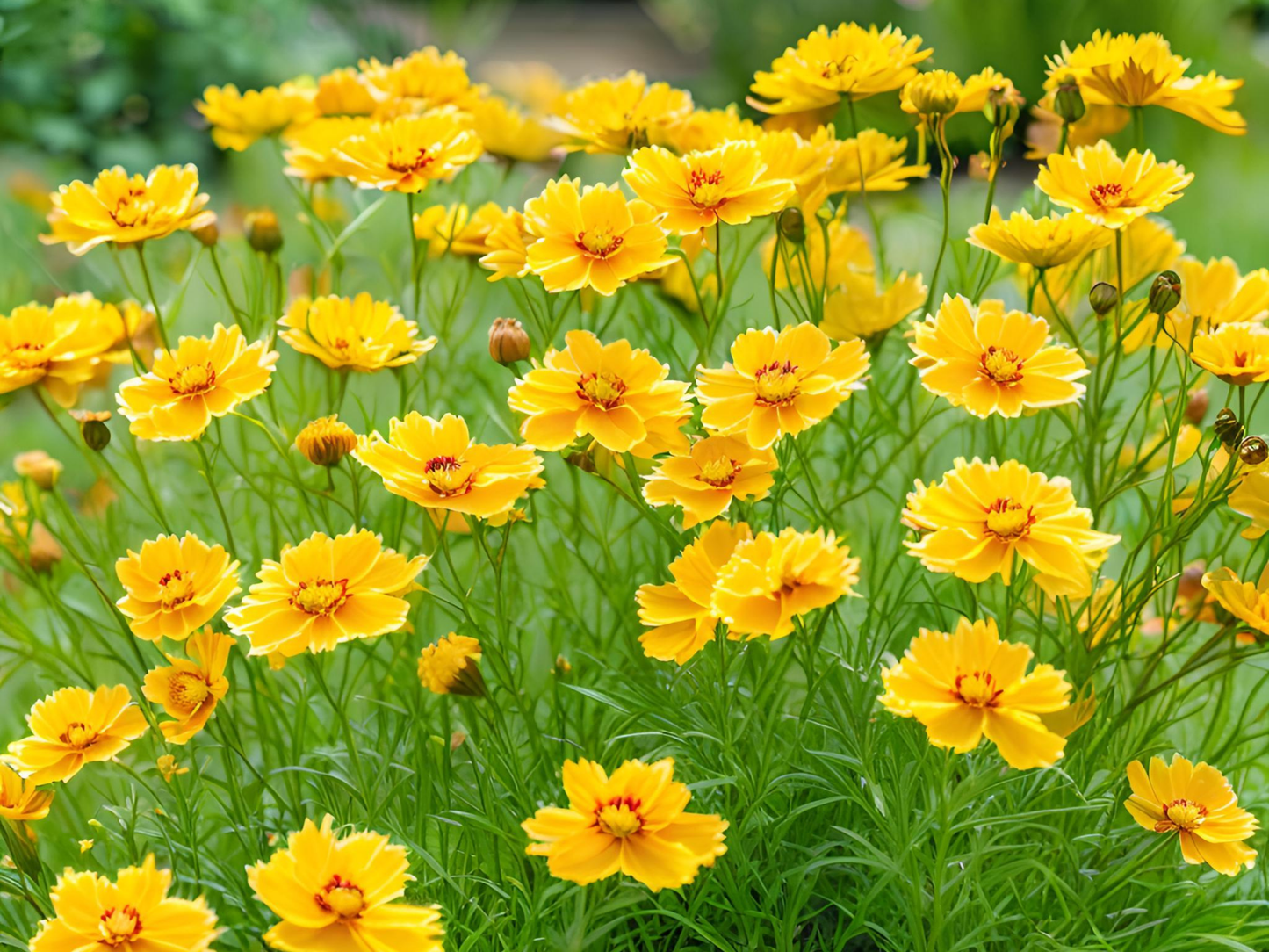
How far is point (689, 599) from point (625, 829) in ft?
0.43

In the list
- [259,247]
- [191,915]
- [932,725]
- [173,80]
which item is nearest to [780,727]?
[932,725]

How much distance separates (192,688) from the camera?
657 mm

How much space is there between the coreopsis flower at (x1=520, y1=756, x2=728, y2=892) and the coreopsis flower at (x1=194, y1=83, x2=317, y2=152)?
0.69m

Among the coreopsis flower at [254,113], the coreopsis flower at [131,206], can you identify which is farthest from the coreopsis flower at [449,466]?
the coreopsis flower at [254,113]

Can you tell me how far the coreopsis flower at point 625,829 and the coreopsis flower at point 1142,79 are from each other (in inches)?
20.5

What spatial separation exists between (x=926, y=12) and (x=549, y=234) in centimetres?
240

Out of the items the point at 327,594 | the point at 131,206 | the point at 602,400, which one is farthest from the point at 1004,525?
the point at 131,206

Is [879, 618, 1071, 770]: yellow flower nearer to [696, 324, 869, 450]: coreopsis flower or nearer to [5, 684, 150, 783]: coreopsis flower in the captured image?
[696, 324, 869, 450]: coreopsis flower

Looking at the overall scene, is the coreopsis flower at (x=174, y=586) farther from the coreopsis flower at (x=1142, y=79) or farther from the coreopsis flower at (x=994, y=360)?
the coreopsis flower at (x=1142, y=79)

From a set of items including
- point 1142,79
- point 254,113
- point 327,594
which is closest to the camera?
point 327,594

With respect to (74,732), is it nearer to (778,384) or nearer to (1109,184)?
(778,384)

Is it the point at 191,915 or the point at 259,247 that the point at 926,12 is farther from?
the point at 191,915

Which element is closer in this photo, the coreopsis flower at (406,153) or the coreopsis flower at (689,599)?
the coreopsis flower at (689,599)

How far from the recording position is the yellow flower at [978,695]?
0.51 m
